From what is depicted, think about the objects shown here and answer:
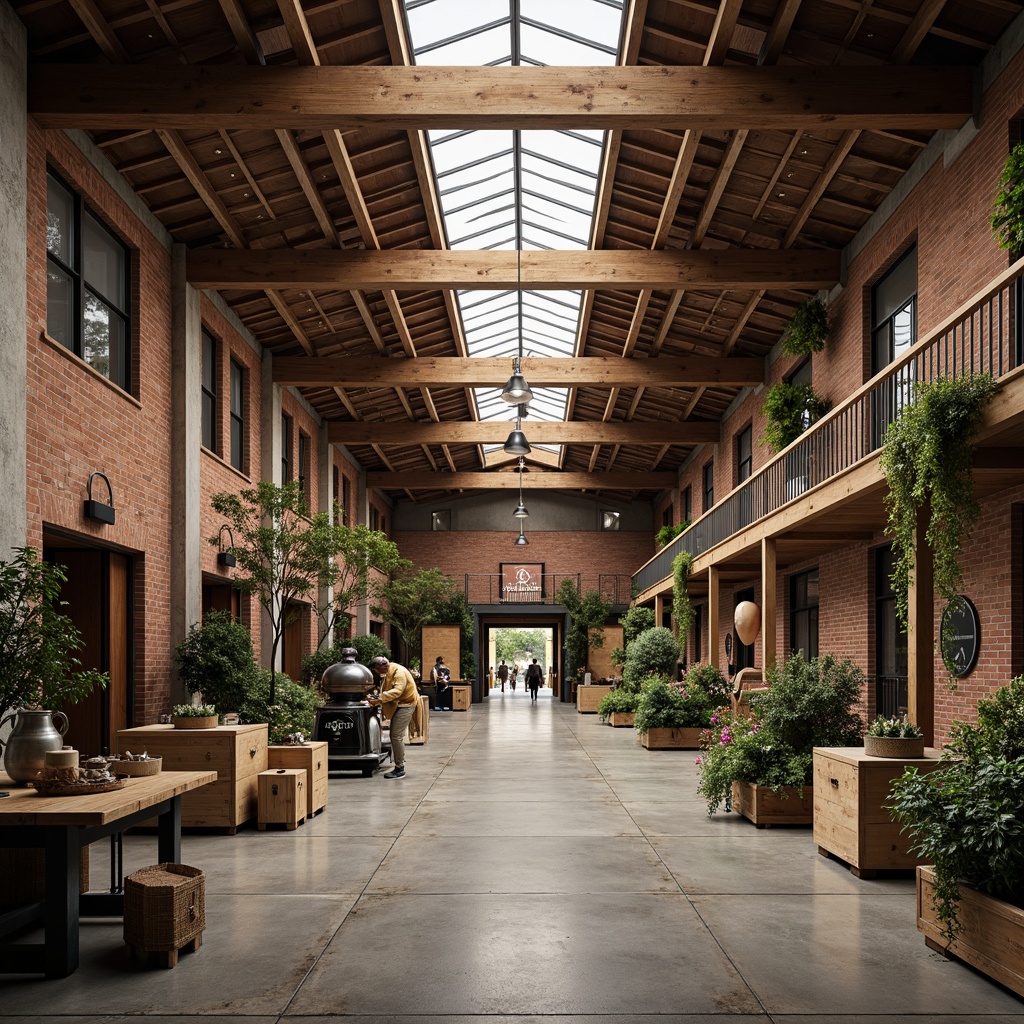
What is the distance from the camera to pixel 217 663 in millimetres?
13055

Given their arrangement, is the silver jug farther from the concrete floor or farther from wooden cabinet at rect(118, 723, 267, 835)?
wooden cabinet at rect(118, 723, 267, 835)

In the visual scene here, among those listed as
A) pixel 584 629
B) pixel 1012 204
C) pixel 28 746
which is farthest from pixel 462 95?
pixel 584 629

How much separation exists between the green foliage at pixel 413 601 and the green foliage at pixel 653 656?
9742mm

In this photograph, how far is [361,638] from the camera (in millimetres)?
24328

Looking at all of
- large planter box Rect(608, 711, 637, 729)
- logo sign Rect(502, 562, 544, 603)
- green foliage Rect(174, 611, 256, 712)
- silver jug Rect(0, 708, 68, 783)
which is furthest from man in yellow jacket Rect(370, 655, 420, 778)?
logo sign Rect(502, 562, 544, 603)

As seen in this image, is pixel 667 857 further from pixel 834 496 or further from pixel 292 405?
pixel 292 405

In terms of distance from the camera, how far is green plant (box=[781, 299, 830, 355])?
51.2 ft

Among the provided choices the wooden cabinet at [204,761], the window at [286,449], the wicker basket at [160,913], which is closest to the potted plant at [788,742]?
the wooden cabinet at [204,761]

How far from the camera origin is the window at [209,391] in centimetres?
1570

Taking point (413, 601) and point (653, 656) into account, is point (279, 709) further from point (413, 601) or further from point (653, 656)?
point (413, 601)

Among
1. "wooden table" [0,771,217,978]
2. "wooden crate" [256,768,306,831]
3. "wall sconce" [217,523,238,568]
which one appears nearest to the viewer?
"wooden table" [0,771,217,978]

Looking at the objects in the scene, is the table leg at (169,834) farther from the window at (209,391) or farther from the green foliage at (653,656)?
the green foliage at (653,656)

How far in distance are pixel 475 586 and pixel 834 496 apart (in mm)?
26763

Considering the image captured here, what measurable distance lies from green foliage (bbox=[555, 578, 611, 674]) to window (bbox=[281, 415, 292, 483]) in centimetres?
1479
